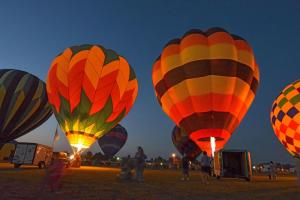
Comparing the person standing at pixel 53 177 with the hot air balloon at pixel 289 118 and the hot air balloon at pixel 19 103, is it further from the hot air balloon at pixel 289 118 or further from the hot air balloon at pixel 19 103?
the hot air balloon at pixel 289 118

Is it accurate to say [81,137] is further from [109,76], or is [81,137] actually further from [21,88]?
[21,88]

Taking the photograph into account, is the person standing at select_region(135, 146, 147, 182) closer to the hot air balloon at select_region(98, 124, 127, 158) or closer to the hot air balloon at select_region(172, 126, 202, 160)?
the hot air balloon at select_region(172, 126, 202, 160)

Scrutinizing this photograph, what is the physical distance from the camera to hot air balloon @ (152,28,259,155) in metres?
15.5

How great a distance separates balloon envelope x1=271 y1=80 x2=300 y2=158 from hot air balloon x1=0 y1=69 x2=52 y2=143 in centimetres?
2046

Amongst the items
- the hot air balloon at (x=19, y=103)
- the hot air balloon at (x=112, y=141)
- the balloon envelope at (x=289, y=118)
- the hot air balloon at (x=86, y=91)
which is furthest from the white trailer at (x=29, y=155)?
the hot air balloon at (x=112, y=141)

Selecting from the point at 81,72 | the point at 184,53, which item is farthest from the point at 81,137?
the point at 184,53

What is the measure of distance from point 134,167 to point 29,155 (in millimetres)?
13037

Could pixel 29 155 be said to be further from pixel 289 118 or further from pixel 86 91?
pixel 289 118

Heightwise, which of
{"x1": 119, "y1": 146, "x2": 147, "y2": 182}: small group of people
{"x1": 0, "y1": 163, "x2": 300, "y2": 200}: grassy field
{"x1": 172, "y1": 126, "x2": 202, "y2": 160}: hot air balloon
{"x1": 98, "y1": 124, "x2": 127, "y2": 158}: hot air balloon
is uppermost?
{"x1": 98, "y1": 124, "x2": 127, "y2": 158}: hot air balloon

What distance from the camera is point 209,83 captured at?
51.4ft

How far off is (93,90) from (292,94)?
15.2 meters

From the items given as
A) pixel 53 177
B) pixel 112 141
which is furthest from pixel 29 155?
pixel 112 141

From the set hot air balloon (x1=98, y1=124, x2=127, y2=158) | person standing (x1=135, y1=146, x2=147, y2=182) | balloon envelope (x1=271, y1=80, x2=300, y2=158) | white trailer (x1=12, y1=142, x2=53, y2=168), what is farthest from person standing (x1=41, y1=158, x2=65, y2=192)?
hot air balloon (x1=98, y1=124, x2=127, y2=158)

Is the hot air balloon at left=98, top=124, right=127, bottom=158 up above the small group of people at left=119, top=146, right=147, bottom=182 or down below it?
above
